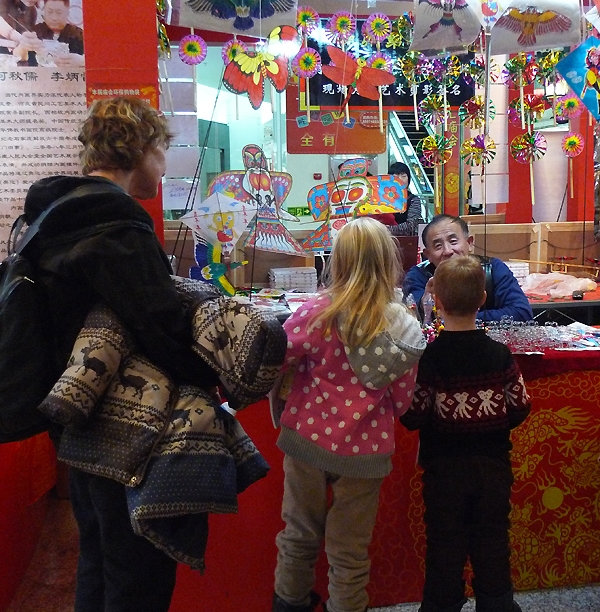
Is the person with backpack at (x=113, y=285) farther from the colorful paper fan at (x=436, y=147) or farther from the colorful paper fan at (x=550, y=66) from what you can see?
the colorful paper fan at (x=550, y=66)

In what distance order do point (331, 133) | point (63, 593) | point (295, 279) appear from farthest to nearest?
point (331, 133) → point (295, 279) → point (63, 593)

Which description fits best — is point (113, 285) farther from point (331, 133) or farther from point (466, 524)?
point (331, 133)

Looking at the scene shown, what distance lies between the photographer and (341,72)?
2791mm

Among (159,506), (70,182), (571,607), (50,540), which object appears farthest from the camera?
(50,540)

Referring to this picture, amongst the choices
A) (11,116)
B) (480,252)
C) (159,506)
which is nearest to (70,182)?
(159,506)

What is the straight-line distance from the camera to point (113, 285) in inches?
45.4

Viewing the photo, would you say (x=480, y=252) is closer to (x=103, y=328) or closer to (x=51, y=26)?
(x=51, y=26)

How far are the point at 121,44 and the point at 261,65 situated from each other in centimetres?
55

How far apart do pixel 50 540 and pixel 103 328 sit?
1.83 meters

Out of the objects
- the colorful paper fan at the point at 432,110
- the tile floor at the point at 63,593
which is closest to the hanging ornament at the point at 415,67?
the colorful paper fan at the point at 432,110

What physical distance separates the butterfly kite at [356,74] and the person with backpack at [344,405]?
4.43ft

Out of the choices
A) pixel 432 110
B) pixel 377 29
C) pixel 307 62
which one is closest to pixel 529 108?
pixel 432 110

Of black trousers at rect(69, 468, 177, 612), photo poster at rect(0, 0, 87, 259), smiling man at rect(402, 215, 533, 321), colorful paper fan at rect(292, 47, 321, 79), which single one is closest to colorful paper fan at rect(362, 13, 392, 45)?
colorful paper fan at rect(292, 47, 321, 79)

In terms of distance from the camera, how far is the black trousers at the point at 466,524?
5.55 ft
